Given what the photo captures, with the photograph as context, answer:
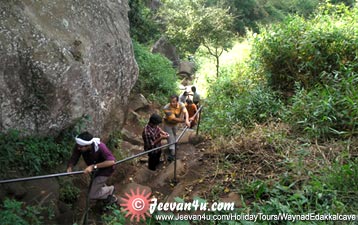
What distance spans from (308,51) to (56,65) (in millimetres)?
5702

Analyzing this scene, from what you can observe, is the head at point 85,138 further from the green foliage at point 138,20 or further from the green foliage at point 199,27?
the green foliage at point 199,27

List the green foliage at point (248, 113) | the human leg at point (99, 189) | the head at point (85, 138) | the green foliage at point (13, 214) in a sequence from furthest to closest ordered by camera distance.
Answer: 1. the green foliage at point (248, 113)
2. the human leg at point (99, 189)
3. the head at point (85, 138)
4. the green foliage at point (13, 214)

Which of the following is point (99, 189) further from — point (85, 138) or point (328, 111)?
point (328, 111)

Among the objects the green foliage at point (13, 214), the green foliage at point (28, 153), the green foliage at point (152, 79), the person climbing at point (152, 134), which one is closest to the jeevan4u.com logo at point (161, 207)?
the green foliage at point (13, 214)

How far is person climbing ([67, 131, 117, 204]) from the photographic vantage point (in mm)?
4176

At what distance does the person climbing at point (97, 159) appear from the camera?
418 centimetres

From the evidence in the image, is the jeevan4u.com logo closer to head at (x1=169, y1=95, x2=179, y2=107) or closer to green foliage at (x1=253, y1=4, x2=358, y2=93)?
head at (x1=169, y1=95, x2=179, y2=107)

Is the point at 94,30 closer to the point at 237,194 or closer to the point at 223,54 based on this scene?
the point at 237,194

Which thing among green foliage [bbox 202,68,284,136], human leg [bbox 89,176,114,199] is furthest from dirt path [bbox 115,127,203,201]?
green foliage [bbox 202,68,284,136]

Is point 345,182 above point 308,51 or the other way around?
the other way around

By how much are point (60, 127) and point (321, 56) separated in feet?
19.4

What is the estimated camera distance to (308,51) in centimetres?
741

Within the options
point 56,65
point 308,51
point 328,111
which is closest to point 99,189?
point 56,65

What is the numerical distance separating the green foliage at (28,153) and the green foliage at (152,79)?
697 centimetres
